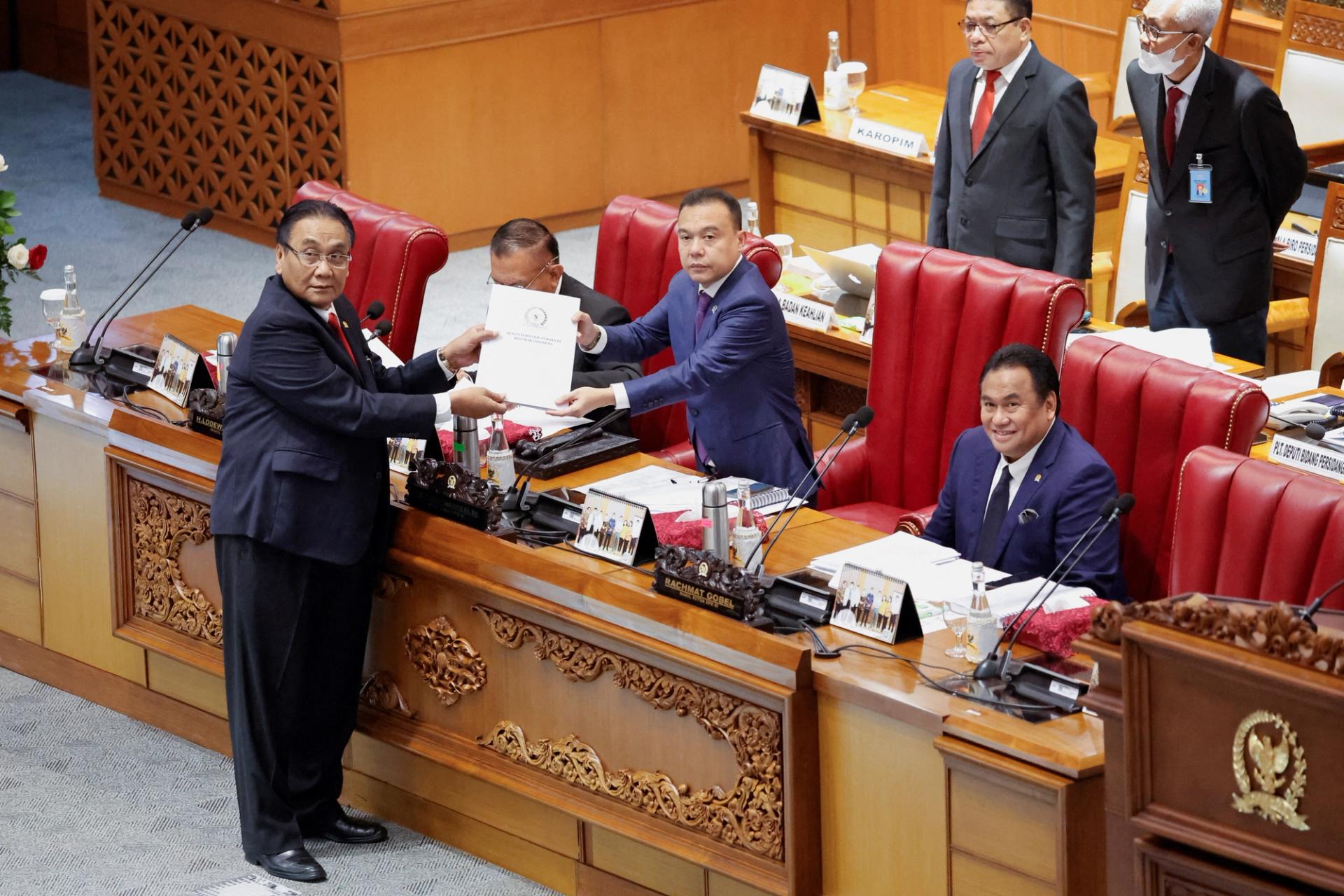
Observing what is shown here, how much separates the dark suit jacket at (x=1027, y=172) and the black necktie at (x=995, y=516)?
53.2 inches

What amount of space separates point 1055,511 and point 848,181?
3.03 meters

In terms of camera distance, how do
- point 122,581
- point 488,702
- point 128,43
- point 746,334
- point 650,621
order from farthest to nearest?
point 128,43 < point 122,581 < point 746,334 < point 488,702 < point 650,621

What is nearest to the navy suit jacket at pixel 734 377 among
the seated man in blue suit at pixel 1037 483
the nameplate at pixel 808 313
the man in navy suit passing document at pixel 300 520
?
the man in navy suit passing document at pixel 300 520

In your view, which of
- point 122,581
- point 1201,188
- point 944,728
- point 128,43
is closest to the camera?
point 944,728

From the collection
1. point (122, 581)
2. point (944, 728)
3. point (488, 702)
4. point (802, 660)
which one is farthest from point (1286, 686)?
point (122, 581)

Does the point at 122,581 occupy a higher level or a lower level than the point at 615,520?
lower

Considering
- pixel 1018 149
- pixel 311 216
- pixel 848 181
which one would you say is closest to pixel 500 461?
pixel 311 216

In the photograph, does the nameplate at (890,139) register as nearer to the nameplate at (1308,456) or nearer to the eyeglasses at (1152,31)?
the eyeglasses at (1152,31)

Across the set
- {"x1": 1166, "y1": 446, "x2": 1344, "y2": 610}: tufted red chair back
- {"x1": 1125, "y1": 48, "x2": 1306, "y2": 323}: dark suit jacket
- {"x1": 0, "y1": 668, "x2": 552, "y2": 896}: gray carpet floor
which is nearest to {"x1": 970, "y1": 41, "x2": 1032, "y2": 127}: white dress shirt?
{"x1": 1125, "y1": 48, "x2": 1306, "y2": 323}: dark suit jacket

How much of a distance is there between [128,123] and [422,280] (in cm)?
393

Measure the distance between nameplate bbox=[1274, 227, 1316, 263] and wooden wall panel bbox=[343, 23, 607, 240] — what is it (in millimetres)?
3371

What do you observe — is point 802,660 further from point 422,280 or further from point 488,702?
point 422,280

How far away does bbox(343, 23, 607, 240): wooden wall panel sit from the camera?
25.3 feet

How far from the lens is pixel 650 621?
11.4ft
